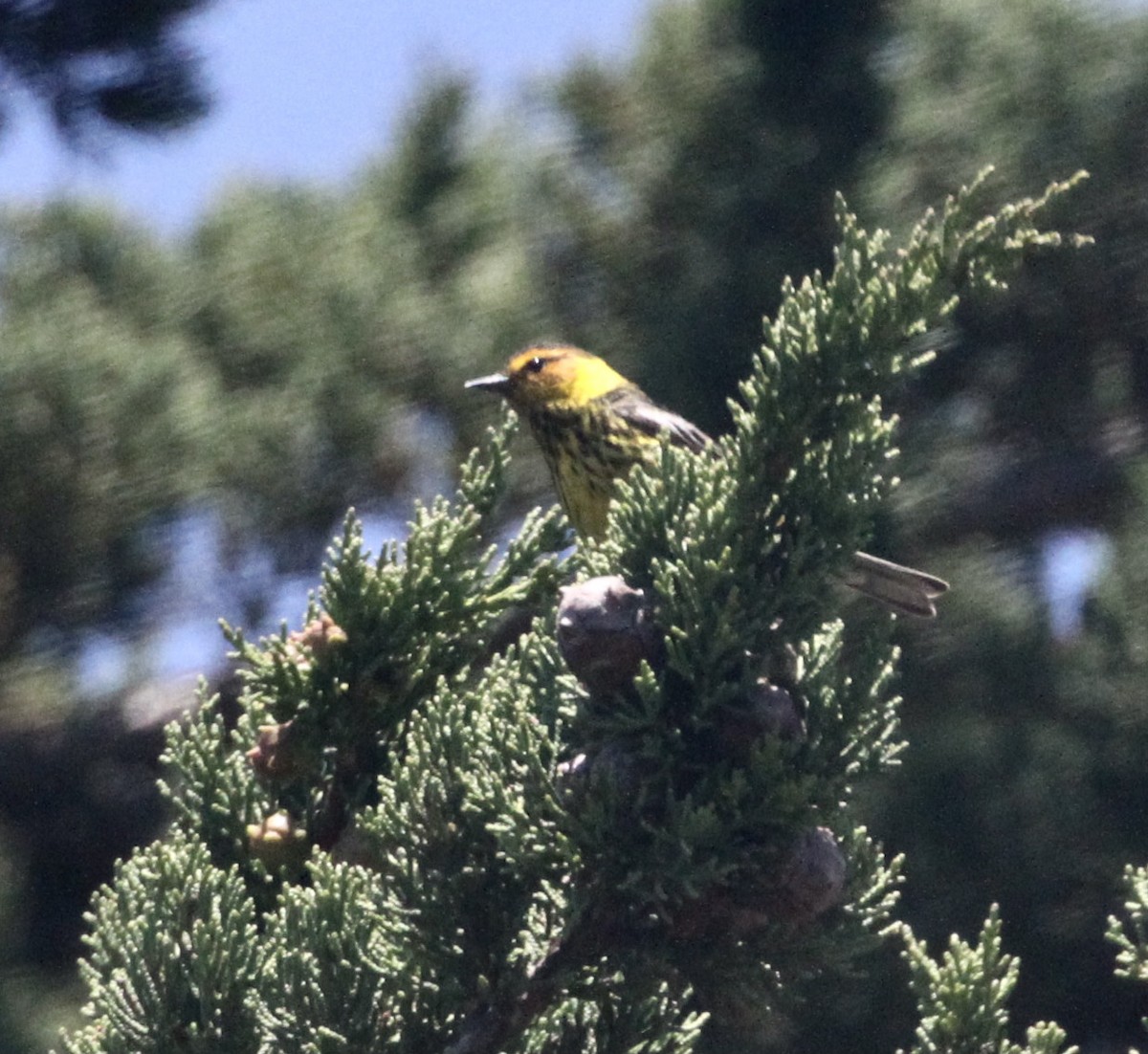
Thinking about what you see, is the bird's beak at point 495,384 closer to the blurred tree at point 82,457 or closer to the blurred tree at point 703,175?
the blurred tree at point 703,175

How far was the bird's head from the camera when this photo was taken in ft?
9.10

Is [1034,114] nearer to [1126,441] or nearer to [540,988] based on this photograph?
[1126,441]

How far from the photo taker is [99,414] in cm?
300

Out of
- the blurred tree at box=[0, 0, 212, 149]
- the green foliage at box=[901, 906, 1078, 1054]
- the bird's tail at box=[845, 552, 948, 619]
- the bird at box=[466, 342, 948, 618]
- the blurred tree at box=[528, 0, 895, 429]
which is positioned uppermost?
the blurred tree at box=[528, 0, 895, 429]

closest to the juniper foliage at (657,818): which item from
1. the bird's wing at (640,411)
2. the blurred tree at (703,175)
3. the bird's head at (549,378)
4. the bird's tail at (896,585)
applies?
the bird's tail at (896,585)

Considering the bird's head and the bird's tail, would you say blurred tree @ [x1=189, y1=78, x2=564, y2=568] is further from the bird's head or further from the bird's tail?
the bird's tail

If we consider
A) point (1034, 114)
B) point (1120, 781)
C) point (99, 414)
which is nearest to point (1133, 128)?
point (1034, 114)

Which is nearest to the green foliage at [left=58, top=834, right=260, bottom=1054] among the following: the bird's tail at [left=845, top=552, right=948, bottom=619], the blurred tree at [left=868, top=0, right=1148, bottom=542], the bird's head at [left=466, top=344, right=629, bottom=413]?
the bird's tail at [left=845, top=552, right=948, bottom=619]

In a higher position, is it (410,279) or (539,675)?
(410,279)

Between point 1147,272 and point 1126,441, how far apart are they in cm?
30

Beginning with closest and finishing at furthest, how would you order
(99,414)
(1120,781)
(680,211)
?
1. (1120,781)
2. (99,414)
3. (680,211)

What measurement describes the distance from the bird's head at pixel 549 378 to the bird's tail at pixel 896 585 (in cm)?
64

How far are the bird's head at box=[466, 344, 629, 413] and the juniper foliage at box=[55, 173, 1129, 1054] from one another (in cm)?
153

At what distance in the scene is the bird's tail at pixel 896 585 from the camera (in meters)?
2.20
